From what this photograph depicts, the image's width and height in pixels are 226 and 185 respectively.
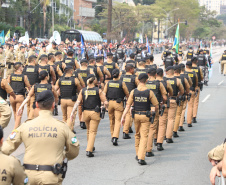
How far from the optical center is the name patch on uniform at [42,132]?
5277mm

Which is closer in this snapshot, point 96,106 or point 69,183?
point 69,183

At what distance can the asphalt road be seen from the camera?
8.69m

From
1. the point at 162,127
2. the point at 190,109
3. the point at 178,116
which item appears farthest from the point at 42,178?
the point at 190,109

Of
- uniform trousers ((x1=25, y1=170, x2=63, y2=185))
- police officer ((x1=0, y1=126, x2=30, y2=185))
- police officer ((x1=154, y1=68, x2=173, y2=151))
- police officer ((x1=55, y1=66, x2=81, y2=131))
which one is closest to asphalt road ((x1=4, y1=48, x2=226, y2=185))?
police officer ((x1=154, y1=68, x2=173, y2=151))

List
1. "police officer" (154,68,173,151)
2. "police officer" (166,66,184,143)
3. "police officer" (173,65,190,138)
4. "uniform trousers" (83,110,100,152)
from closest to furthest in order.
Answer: "uniform trousers" (83,110,100,152) → "police officer" (154,68,173,151) → "police officer" (166,66,184,143) → "police officer" (173,65,190,138)

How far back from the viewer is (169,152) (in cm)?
1099

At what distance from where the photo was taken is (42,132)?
5.29 m

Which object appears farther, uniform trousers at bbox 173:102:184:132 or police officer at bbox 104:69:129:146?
uniform trousers at bbox 173:102:184:132

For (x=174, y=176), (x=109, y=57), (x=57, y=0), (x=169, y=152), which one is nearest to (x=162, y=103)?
(x=169, y=152)

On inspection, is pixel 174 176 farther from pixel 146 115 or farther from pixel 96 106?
pixel 96 106

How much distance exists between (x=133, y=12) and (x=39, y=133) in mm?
76092

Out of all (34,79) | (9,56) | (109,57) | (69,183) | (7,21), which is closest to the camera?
(69,183)

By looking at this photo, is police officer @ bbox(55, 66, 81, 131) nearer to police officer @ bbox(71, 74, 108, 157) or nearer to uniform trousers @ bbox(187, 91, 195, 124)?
police officer @ bbox(71, 74, 108, 157)

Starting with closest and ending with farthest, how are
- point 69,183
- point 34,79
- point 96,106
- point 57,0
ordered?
1. point 69,183
2. point 96,106
3. point 34,79
4. point 57,0
